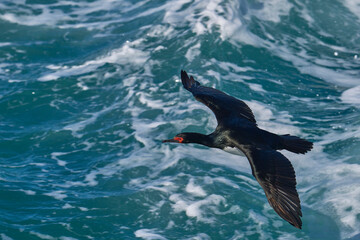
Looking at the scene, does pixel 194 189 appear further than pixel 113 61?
No

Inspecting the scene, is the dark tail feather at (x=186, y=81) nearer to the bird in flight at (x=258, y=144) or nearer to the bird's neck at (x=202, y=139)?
the bird in flight at (x=258, y=144)

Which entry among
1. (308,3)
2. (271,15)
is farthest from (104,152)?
(308,3)

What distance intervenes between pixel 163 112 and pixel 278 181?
5108mm

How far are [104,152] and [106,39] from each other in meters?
5.17

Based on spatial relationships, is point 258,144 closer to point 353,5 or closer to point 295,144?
point 295,144

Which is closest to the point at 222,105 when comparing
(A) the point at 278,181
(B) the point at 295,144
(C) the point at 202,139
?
(C) the point at 202,139

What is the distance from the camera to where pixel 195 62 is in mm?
12922

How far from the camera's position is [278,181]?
6621mm

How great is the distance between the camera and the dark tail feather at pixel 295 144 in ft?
24.8

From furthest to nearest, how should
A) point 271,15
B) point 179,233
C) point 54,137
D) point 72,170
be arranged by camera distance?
point 271,15
point 54,137
point 72,170
point 179,233

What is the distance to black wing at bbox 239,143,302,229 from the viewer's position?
624cm

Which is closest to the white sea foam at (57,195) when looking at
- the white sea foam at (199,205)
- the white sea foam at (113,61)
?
the white sea foam at (199,205)

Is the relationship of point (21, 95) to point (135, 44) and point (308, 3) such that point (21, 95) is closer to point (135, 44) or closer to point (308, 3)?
point (135, 44)

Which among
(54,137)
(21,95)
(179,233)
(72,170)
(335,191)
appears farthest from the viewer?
(21,95)
